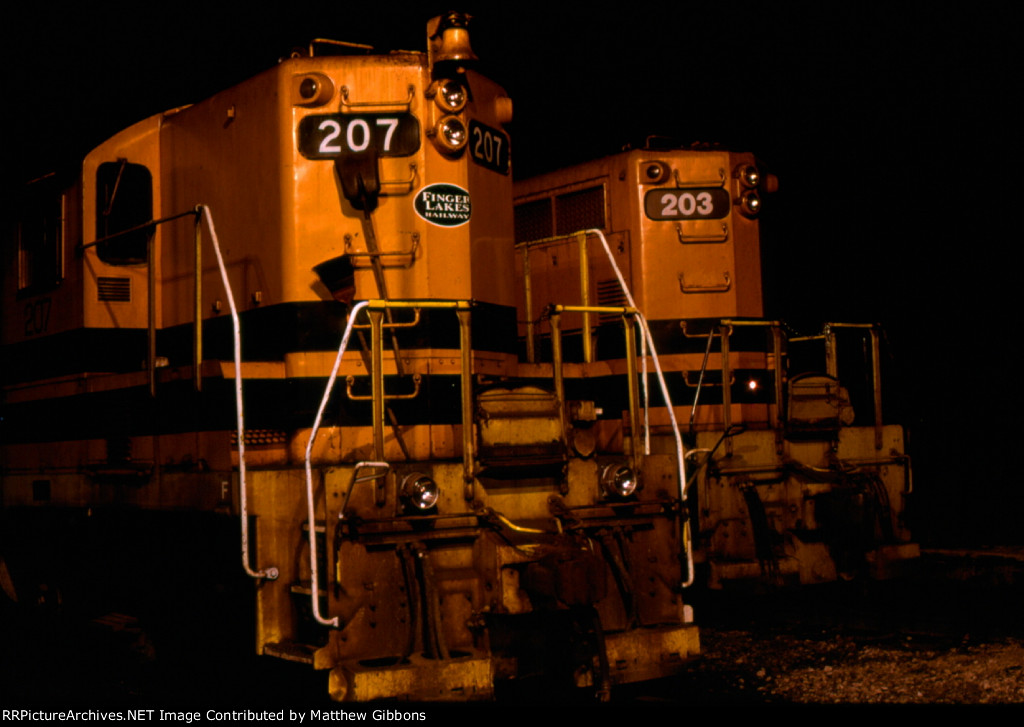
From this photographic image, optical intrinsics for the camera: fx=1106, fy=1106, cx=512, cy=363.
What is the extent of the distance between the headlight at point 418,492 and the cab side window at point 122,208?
8.88 feet

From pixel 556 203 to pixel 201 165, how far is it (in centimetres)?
351

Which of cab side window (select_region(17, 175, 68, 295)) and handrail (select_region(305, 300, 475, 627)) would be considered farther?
cab side window (select_region(17, 175, 68, 295))

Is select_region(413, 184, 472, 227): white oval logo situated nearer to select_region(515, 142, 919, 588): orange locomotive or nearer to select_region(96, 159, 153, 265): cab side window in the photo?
select_region(515, 142, 919, 588): orange locomotive

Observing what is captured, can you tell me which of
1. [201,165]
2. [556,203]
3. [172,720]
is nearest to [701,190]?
[556,203]

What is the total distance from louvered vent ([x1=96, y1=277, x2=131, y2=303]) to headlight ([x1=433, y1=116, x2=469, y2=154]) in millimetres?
2169

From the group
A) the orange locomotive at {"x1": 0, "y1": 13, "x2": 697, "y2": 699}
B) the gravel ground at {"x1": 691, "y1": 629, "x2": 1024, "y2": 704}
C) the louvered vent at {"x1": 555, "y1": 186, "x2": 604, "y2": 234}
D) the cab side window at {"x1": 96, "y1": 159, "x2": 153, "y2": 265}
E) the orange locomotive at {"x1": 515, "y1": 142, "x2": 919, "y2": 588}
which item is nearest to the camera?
the orange locomotive at {"x1": 0, "y1": 13, "x2": 697, "y2": 699}

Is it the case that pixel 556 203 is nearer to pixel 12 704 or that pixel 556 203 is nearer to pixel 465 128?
pixel 465 128

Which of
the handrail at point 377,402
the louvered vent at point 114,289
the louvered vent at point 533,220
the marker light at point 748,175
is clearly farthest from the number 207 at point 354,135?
the marker light at point 748,175

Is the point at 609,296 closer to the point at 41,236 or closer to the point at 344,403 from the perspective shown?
the point at 344,403

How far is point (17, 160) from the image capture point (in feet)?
26.3

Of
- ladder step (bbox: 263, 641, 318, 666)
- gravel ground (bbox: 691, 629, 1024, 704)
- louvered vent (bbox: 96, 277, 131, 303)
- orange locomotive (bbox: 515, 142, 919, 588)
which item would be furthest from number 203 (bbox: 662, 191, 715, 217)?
ladder step (bbox: 263, 641, 318, 666)

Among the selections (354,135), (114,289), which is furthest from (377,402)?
(114,289)

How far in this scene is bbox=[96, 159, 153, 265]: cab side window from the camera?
6504 mm

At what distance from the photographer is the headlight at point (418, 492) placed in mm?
4816
